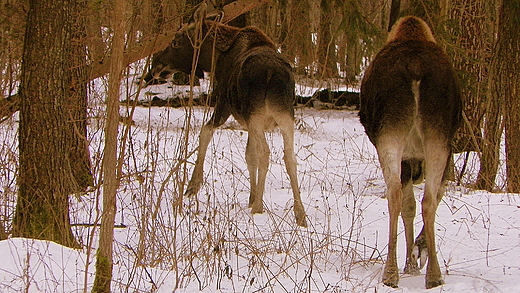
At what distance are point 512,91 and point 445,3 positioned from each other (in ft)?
7.82

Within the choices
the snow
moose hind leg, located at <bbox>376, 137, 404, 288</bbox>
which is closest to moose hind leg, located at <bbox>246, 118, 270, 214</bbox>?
the snow

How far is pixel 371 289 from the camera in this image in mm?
4969

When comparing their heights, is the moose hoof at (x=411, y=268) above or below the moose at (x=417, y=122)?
below

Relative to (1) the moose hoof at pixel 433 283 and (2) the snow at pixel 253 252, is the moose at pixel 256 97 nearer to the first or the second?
(2) the snow at pixel 253 252

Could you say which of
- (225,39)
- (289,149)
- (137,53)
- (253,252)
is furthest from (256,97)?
(253,252)

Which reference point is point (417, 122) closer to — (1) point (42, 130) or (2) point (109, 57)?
(1) point (42, 130)

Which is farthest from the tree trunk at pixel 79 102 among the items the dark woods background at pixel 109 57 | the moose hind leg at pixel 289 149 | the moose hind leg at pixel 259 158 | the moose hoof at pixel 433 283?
the moose hoof at pixel 433 283

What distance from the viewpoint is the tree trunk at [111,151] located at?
13.5ft

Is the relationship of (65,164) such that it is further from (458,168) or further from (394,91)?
(458,168)

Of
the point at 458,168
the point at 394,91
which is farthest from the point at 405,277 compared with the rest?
the point at 458,168

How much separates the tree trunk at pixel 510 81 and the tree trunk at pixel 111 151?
6333 mm

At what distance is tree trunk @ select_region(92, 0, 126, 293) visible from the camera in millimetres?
4125

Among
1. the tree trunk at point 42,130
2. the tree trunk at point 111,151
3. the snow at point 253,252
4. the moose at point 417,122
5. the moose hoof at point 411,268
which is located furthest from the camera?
the tree trunk at point 42,130

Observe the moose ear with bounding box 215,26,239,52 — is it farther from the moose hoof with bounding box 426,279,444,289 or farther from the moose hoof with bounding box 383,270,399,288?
Answer: the moose hoof with bounding box 426,279,444,289
